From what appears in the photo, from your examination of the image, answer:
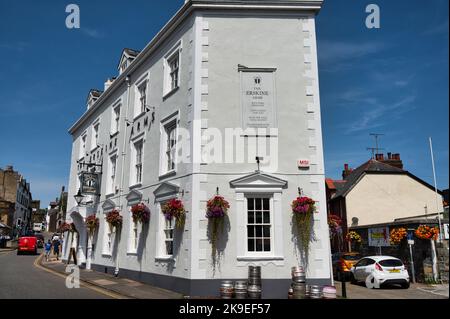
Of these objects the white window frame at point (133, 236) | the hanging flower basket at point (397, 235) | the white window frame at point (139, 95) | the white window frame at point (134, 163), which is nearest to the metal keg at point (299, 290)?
the white window frame at point (133, 236)

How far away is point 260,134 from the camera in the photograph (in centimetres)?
1318

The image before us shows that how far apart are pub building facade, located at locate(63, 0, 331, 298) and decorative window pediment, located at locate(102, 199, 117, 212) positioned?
3.09m

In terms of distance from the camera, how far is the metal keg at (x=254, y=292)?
37.0 feet

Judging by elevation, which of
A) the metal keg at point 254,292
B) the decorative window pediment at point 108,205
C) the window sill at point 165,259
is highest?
the decorative window pediment at point 108,205

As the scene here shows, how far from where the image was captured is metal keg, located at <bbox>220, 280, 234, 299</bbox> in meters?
11.0

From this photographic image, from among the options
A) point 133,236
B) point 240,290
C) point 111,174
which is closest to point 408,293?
point 240,290

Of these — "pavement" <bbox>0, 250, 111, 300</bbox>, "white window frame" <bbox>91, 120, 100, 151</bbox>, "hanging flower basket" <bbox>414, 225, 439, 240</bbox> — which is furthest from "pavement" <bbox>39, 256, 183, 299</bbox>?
"hanging flower basket" <bbox>414, 225, 439, 240</bbox>

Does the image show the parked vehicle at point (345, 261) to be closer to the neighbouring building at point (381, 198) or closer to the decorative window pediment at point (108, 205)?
the neighbouring building at point (381, 198)

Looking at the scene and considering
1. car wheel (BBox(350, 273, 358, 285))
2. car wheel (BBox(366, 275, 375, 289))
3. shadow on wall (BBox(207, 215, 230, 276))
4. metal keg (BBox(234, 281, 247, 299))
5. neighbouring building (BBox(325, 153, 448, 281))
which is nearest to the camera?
metal keg (BBox(234, 281, 247, 299))

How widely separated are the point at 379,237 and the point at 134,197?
1440cm

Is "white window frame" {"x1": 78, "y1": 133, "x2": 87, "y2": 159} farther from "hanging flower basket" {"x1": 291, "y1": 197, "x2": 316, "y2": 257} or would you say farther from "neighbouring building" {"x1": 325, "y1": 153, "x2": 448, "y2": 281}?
"neighbouring building" {"x1": 325, "y1": 153, "x2": 448, "y2": 281}

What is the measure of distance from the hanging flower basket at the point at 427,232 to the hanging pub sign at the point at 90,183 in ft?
57.5

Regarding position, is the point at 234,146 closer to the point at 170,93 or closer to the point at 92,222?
the point at 170,93
